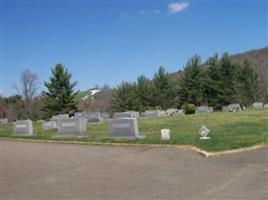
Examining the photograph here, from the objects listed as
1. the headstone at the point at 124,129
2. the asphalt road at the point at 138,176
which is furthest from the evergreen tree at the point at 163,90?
the asphalt road at the point at 138,176

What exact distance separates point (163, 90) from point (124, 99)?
613 centimetres

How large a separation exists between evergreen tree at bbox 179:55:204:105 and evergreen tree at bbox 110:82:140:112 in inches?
275

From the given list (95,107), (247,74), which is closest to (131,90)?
(247,74)

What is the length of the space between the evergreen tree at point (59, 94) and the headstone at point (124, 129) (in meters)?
41.9

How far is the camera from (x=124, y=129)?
62.1ft

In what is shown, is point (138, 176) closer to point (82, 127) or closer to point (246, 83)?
point (82, 127)

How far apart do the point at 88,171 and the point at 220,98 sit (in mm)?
56356

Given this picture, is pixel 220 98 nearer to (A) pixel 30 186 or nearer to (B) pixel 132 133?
(B) pixel 132 133

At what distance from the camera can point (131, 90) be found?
69812mm

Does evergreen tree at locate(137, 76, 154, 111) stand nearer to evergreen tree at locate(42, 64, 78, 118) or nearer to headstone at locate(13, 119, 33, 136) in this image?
evergreen tree at locate(42, 64, 78, 118)

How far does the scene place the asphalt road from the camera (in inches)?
319

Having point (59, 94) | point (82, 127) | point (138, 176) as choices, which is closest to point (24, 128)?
point (82, 127)

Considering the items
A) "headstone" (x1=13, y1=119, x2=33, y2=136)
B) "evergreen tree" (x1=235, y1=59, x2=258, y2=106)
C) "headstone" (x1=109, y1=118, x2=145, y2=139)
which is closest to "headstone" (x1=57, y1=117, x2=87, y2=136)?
"headstone" (x1=109, y1=118, x2=145, y2=139)

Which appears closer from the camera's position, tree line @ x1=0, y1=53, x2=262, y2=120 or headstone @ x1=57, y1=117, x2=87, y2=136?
headstone @ x1=57, y1=117, x2=87, y2=136
